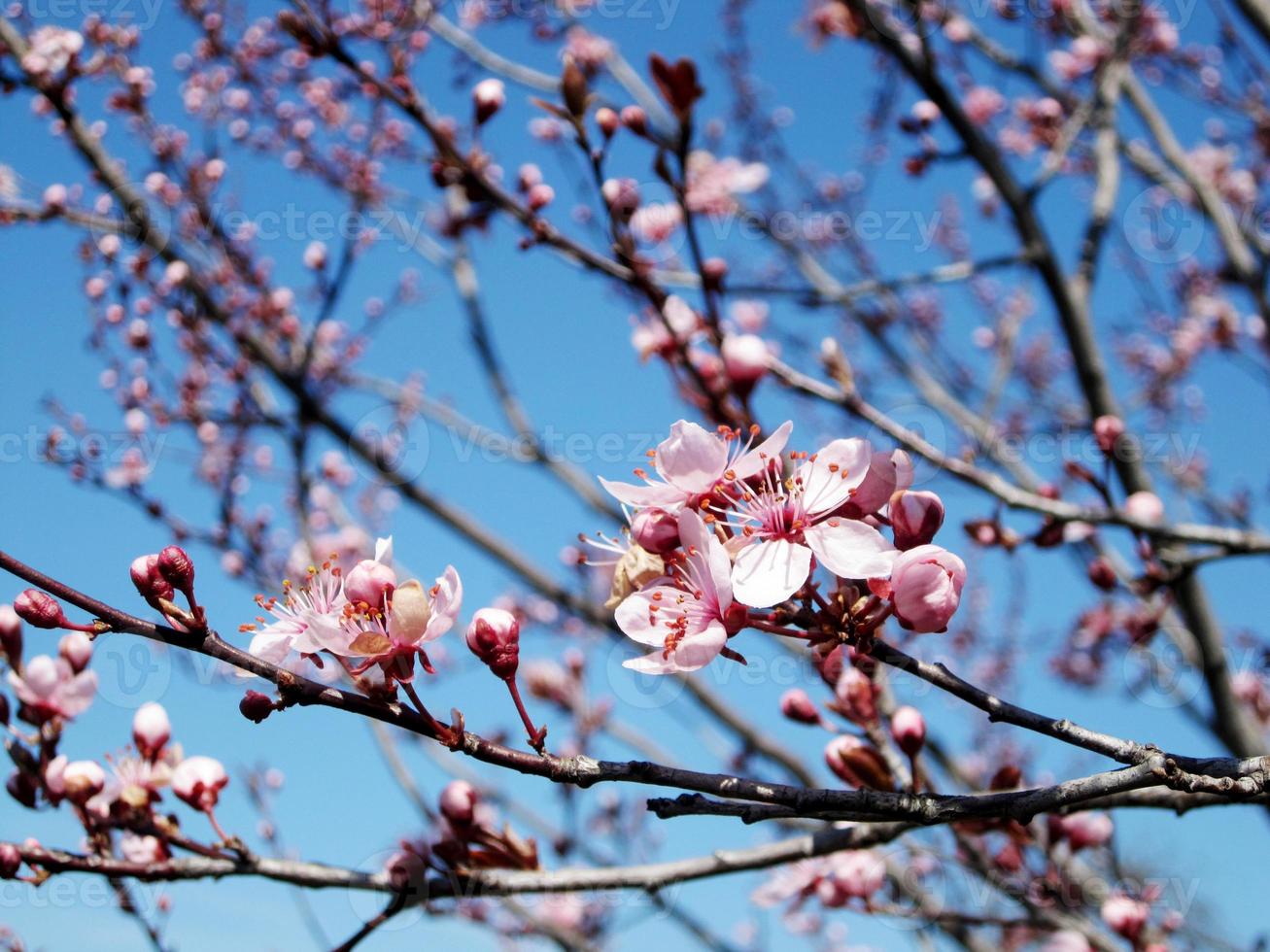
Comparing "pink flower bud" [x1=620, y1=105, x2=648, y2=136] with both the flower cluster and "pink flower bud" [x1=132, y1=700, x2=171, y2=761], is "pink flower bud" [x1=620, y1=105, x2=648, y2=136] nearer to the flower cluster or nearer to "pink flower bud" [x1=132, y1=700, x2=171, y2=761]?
the flower cluster

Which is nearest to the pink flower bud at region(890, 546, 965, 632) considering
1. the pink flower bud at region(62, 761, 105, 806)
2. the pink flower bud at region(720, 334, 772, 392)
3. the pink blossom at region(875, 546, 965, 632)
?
the pink blossom at region(875, 546, 965, 632)

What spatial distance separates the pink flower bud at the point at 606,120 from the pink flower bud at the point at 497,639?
167 centimetres

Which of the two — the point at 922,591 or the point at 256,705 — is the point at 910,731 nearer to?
the point at 922,591

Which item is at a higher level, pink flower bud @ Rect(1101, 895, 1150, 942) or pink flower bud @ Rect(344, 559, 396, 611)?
pink flower bud @ Rect(344, 559, 396, 611)

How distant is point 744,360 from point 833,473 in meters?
0.81

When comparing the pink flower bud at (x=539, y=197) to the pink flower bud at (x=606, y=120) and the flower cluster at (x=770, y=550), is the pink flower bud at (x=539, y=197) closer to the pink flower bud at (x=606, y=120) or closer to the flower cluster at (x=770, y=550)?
the pink flower bud at (x=606, y=120)

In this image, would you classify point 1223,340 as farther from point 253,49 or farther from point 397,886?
point 397,886

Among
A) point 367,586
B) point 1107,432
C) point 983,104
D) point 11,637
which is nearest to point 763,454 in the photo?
point 367,586

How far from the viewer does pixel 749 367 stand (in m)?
2.19

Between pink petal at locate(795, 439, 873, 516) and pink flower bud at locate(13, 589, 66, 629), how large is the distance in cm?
97

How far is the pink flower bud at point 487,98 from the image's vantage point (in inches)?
113

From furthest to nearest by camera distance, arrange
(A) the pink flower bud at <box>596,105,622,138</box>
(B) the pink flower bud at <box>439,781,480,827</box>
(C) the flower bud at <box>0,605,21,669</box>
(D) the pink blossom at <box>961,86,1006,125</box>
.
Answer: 1. (D) the pink blossom at <box>961,86,1006,125</box>
2. (A) the pink flower bud at <box>596,105,622,138</box>
3. (C) the flower bud at <box>0,605,21,669</box>
4. (B) the pink flower bud at <box>439,781,480,827</box>

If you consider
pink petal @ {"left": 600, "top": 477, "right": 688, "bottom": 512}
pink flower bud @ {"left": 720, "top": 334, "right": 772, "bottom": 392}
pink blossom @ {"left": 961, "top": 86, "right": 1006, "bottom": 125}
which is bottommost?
pink petal @ {"left": 600, "top": 477, "right": 688, "bottom": 512}

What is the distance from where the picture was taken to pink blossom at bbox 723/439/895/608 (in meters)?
1.27
